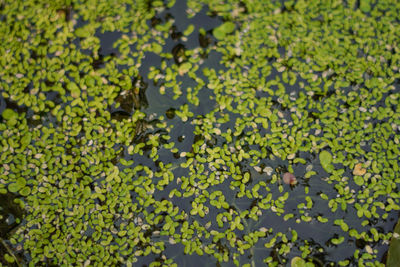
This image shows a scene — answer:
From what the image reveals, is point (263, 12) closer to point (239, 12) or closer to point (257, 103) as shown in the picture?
point (239, 12)

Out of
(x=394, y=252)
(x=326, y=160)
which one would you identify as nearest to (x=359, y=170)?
(x=326, y=160)

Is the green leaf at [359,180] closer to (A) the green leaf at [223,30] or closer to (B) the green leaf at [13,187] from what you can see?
(A) the green leaf at [223,30]

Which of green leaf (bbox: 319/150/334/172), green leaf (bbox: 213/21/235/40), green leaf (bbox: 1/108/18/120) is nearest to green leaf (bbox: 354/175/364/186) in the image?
green leaf (bbox: 319/150/334/172)

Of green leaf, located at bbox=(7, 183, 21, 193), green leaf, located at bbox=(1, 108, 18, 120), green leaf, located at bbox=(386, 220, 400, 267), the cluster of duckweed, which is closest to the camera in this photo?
green leaf, located at bbox=(386, 220, 400, 267)

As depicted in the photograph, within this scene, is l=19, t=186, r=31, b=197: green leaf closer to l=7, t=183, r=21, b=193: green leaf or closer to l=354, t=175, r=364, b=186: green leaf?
l=7, t=183, r=21, b=193: green leaf

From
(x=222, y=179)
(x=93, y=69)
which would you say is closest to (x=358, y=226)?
(x=222, y=179)

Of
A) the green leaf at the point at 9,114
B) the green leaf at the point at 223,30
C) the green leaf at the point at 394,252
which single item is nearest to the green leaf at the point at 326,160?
the green leaf at the point at 394,252

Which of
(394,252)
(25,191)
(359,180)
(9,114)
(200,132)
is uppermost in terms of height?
(9,114)

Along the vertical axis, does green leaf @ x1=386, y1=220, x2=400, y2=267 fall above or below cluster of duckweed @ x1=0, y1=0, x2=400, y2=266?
below

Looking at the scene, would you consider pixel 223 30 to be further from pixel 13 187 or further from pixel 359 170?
pixel 13 187
